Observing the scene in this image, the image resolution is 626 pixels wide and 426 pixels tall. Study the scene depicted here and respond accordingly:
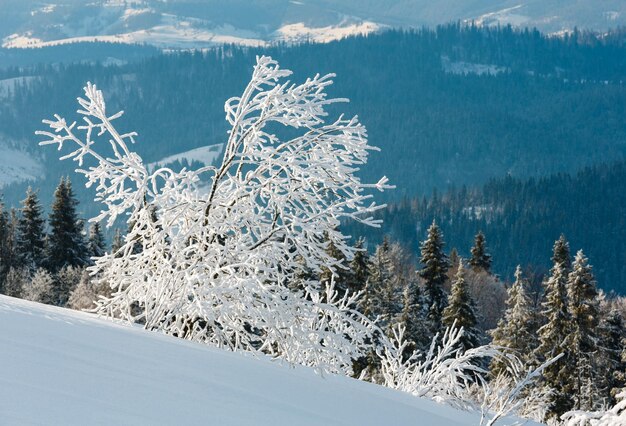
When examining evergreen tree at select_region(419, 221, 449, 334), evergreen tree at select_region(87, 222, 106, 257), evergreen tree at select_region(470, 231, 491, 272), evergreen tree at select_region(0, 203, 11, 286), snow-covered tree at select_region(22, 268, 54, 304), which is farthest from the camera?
evergreen tree at select_region(470, 231, 491, 272)

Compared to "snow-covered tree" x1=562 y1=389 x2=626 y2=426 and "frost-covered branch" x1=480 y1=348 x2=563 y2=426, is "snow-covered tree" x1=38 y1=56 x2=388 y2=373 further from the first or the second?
"snow-covered tree" x1=562 y1=389 x2=626 y2=426

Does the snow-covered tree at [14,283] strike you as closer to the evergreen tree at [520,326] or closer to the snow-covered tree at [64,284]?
the snow-covered tree at [64,284]

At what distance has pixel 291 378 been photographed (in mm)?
6566

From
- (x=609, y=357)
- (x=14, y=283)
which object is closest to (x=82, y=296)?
(x=14, y=283)

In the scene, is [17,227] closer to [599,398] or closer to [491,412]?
[599,398]

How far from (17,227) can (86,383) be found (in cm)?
4963

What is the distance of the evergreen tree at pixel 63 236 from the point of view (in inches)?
1980

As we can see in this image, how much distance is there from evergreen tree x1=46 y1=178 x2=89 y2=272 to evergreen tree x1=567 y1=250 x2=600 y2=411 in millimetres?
28865

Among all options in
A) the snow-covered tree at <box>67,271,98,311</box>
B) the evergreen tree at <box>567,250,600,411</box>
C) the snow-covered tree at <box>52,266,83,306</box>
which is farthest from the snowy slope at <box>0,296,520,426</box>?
the snow-covered tree at <box>52,266,83,306</box>

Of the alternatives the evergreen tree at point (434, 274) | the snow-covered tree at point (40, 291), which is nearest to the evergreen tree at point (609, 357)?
the evergreen tree at point (434, 274)

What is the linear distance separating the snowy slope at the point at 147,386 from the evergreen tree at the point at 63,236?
44.7 m

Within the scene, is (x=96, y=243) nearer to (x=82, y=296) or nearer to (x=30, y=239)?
(x=30, y=239)

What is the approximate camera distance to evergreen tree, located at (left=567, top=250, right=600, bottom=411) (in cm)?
3694

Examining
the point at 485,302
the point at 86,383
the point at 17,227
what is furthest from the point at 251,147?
the point at 485,302
